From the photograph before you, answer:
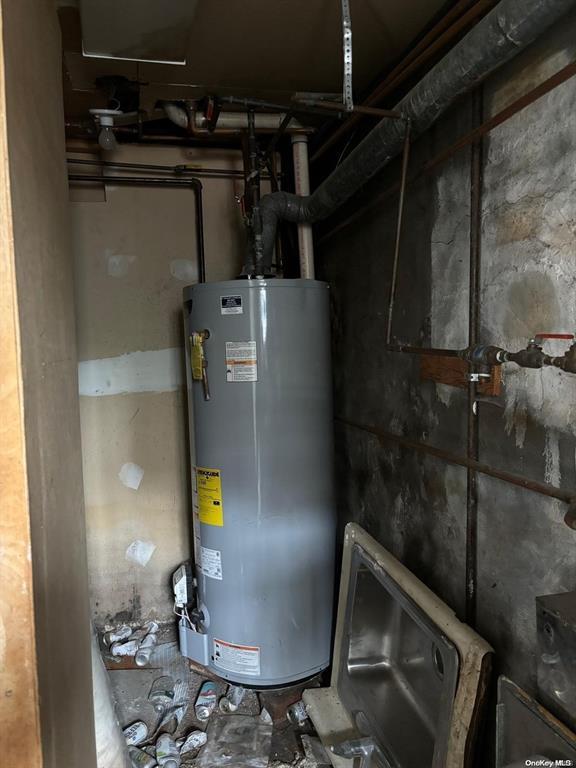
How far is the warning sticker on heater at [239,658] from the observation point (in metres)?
1.71

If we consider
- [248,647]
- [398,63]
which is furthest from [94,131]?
[248,647]

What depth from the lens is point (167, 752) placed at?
5.06 ft

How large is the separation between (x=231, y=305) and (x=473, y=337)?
78 cm

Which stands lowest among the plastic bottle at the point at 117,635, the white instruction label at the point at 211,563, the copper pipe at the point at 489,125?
the plastic bottle at the point at 117,635

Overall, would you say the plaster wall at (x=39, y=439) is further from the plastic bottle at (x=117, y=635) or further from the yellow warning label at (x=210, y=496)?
the plastic bottle at (x=117, y=635)

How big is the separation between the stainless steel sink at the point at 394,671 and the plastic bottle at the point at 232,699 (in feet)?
1.38

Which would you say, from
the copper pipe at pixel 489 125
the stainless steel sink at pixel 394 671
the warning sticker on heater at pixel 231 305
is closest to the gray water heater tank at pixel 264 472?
the warning sticker on heater at pixel 231 305

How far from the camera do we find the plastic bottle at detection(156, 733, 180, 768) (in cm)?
149

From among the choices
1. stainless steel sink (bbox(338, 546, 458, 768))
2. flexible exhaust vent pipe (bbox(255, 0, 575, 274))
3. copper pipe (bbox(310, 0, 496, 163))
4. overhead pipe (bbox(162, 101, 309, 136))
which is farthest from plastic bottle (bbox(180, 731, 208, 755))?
overhead pipe (bbox(162, 101, 309, 136))

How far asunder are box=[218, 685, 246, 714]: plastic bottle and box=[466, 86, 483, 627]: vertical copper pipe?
100cm

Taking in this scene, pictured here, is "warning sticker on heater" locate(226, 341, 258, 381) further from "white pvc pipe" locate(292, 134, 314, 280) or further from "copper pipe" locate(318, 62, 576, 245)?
"copper pipe" locate(318, 62, 576, 245)

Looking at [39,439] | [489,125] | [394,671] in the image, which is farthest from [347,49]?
[394,671]

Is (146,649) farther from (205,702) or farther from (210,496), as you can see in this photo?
(210,496)

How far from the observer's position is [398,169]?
4.97 feet
